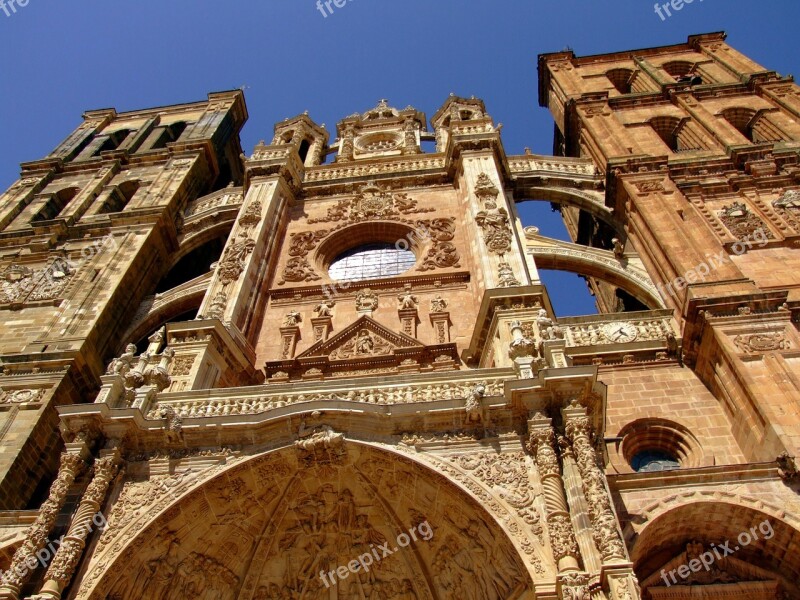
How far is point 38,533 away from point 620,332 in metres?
10.5

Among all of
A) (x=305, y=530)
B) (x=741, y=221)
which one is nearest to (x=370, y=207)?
(x=741, y=221)

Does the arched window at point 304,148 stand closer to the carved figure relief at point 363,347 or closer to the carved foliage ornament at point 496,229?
the carved foliage ornament at point 496,229

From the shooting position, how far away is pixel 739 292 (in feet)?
41.7

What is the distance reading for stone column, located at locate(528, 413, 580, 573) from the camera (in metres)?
7.73

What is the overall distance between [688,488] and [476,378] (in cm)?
329

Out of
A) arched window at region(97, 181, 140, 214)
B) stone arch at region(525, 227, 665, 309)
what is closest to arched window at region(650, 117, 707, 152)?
stone arch at region(525, 227, 665, 309)

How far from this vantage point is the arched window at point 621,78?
2853cm

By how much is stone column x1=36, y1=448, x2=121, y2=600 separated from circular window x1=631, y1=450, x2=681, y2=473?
26.6ft

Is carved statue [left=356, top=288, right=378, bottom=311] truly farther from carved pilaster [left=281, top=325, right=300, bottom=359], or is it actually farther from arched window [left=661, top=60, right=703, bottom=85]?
arched window [left=661, top=60, right=703, bottom=85]

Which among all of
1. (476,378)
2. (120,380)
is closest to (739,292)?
(476,378)

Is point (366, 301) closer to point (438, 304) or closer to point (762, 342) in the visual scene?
point (438, 304)

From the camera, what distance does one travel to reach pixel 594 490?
26.9 ft

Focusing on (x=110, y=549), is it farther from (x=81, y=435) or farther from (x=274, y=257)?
(x=274, y=257)

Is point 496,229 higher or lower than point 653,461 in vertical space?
higher
